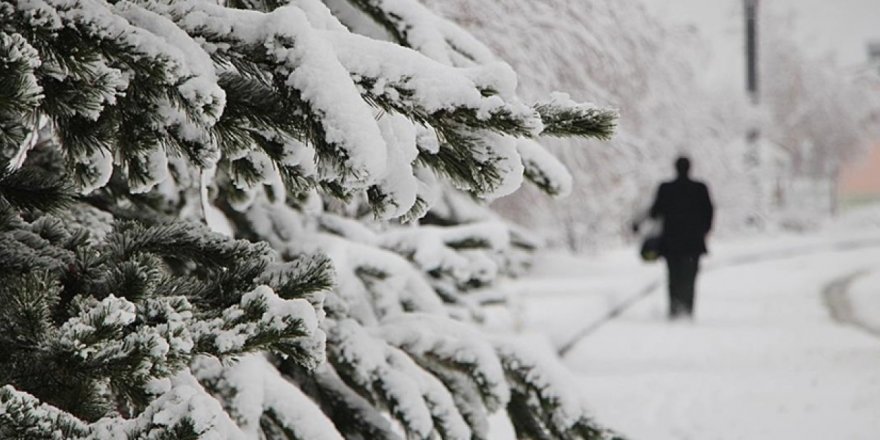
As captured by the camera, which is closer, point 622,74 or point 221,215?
point 221,215

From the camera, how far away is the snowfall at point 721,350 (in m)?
5.37

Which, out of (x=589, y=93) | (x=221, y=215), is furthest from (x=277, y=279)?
(x=589, y=93)

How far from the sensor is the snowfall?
211 inches

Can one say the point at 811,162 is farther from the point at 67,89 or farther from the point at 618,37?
the point at 67,89

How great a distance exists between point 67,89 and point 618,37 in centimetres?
630

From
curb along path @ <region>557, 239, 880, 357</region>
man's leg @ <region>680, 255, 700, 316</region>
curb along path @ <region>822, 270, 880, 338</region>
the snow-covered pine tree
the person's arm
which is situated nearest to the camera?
the snow-covered pine tree

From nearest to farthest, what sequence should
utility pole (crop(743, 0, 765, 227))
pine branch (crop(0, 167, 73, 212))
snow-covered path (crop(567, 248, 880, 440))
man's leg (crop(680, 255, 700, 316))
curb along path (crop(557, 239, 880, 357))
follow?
pine branch (crop(0, 167, 73, 212)), snow-covered path (crop(567, 248, 880, 440)), curb along path (crop(557, 239, 880, 357)), man's leg (crop(680, 255, 700, 316)), utility pole (crop(743, 0, 765, 227))

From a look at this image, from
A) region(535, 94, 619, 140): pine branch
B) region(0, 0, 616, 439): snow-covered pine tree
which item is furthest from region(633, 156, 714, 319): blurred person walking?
region(535, 94, 619, 140): pine branch

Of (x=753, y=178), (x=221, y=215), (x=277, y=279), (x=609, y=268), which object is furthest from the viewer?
(x=753, y=178)

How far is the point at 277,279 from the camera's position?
1.53 metres

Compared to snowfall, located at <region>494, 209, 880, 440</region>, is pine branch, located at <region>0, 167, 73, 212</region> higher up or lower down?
higher up

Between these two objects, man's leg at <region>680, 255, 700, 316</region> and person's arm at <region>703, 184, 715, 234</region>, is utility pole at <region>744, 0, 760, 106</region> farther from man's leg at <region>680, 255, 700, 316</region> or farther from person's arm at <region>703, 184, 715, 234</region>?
person's arm at <region>703, 184, 715, 234</region>

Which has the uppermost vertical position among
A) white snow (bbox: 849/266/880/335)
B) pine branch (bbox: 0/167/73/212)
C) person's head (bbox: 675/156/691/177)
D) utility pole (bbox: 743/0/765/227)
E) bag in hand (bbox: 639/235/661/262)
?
pine branch (bbox: 0/167/73/212)

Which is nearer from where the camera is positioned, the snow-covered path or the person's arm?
the snow-covered path
